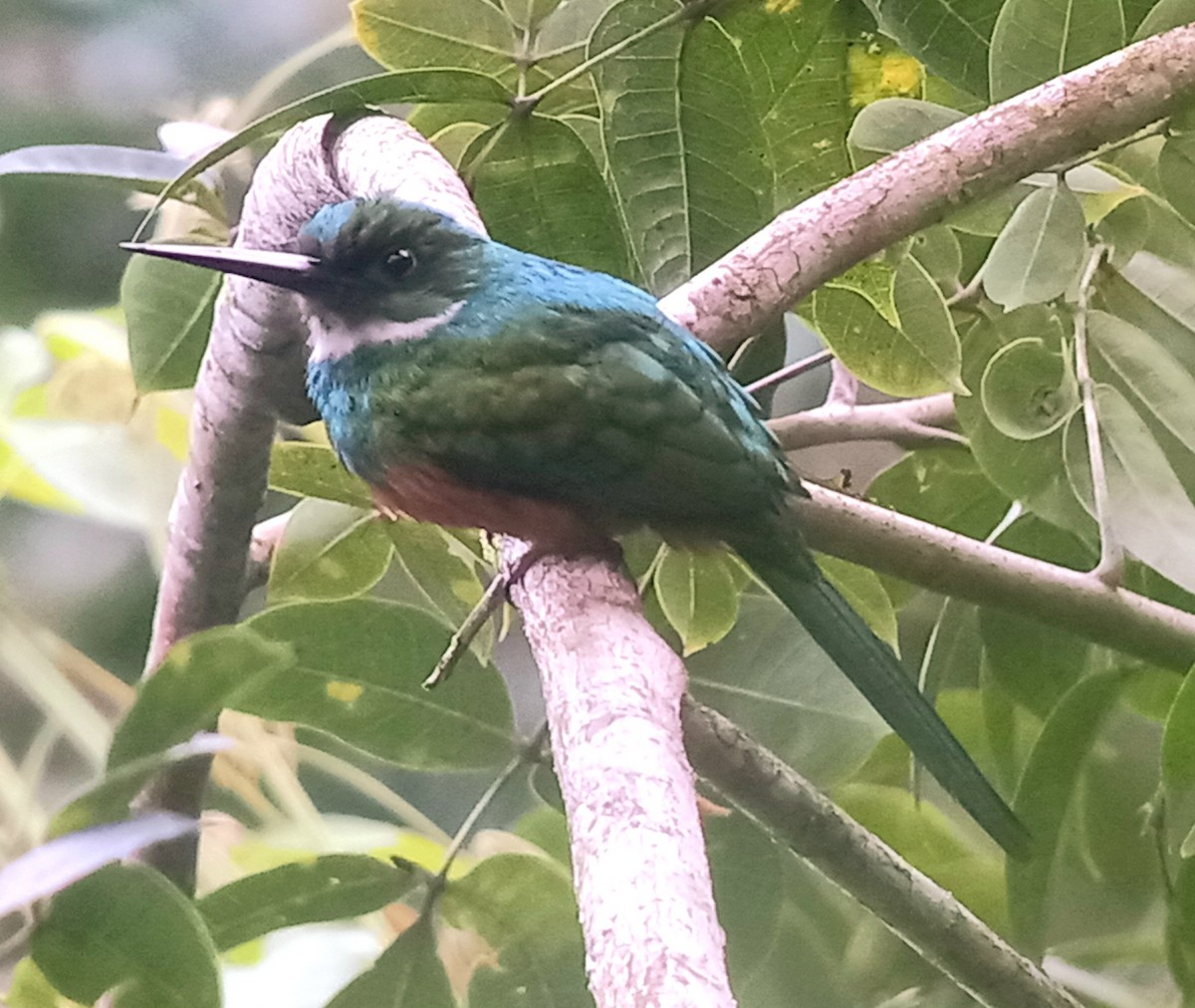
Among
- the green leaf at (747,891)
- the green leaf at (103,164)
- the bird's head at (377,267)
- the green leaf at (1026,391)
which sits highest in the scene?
the green leaf at (103,164)

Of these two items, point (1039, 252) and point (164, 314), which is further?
point (164, 314)

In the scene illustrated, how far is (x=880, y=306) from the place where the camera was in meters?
0.88

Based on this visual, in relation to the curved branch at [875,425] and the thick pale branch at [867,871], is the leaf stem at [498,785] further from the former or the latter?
the curved branch at [875,425]

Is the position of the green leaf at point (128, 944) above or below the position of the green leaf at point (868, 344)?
below

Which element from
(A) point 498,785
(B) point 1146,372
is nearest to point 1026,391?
(B) point 1146,372

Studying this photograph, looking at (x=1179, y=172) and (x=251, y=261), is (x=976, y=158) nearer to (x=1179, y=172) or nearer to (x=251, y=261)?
(x=1179, y=172)

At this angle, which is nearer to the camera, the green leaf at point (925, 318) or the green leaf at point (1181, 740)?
the green leaf at point (1181, 740)

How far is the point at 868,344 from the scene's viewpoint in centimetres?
91

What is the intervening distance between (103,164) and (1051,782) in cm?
70

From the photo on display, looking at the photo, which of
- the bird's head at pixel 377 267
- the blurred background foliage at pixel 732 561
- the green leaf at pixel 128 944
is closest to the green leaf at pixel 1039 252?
the blurred background foliage at pixel 732 561

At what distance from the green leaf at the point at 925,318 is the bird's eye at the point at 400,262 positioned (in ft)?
1.04

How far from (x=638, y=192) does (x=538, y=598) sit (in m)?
0.26

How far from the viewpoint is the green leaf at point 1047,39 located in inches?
33.0

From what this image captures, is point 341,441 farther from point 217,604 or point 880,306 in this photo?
point 880,306
